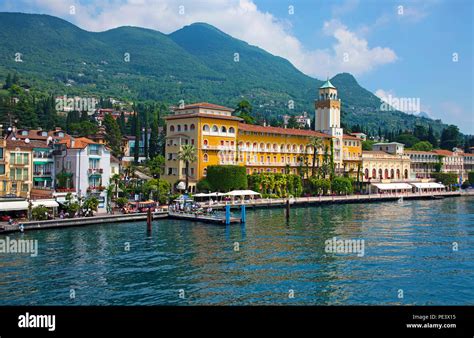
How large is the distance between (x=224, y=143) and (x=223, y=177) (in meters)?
7.54

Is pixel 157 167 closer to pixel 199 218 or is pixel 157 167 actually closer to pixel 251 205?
pixel 251 205

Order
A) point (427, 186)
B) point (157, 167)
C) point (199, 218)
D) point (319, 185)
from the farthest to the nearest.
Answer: point (427, 186) → point (319, 185) → point (157, 167) → point (199, 218)

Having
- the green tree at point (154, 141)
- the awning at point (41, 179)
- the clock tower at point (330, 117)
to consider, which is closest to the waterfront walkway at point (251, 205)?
the awning at point (41, 179)

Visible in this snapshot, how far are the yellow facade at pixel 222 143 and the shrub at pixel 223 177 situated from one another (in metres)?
2.34

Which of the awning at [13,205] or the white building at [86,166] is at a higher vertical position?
the white building at [86,166]

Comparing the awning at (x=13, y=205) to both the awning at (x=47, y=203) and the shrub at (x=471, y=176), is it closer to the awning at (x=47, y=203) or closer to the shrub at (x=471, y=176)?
the awning at (x=47, y=203)

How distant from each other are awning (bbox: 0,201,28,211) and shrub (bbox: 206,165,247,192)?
32038 millimetres

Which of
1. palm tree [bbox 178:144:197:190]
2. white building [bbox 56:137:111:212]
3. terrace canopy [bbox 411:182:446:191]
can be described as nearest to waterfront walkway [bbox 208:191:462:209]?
terrace canopy [bbox 411:182:446:191]

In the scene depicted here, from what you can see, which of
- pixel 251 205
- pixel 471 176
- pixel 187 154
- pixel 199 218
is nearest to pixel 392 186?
pixel 471 176

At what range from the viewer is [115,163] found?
2431 inches

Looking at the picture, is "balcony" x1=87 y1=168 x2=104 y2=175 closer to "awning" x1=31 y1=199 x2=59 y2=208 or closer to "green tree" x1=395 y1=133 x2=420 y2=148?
"awning" x1=31 y1=199 x2=59 y2=208

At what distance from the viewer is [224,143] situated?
78.4m

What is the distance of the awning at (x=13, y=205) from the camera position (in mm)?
44541
